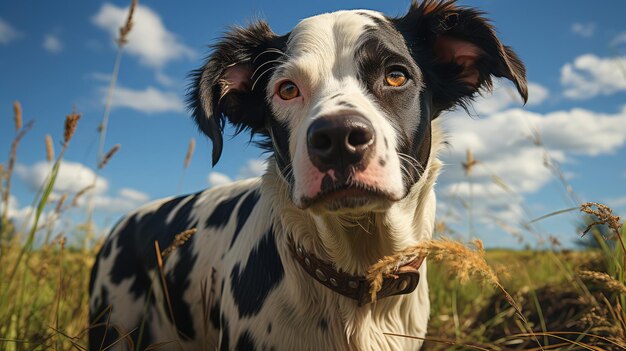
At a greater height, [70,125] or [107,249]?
[70,125]

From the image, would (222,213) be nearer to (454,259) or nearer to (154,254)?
(154,254)

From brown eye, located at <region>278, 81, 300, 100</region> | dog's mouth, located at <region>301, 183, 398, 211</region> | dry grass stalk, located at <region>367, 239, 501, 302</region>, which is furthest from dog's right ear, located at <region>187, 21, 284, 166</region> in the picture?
dry grass stalk, located at <region>367, 239, 501, 302</region>

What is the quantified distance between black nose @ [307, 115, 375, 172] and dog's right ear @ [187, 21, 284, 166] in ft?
2.81

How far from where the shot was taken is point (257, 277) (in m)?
2.45

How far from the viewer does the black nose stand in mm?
1788

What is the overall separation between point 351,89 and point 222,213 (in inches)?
59.9

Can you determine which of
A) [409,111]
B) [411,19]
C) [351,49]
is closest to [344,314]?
[409,111]

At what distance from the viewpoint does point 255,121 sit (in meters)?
2.72

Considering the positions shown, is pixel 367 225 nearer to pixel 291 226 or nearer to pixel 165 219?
pixel 291 226

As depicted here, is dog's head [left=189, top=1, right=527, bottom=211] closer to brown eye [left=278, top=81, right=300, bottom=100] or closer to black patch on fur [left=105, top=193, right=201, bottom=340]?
brown eye [left=278, top=81, right=300, bottom=100]

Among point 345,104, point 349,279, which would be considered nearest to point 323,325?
point 349,279

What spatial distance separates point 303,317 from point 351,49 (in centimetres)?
118

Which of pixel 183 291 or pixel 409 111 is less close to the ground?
pixel 409 111

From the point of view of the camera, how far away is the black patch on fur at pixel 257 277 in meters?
2.38
